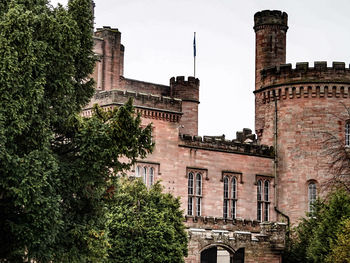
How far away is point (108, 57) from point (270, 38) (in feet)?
35.3

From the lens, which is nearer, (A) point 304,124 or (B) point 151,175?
(B) point 151,175

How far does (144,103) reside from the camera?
135 ft

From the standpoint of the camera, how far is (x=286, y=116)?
45.3 meters

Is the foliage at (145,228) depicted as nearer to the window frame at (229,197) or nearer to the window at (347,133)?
the window frame at (229,197)

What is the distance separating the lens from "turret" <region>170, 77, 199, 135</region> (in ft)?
170

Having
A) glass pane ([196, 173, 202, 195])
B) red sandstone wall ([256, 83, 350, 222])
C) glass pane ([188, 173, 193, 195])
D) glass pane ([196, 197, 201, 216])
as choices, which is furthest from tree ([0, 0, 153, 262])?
red sandstone wall ([256, 83, 350, 222])

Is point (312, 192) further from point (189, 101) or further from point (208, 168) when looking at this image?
point (189, 101)

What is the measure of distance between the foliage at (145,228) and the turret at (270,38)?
1551cm

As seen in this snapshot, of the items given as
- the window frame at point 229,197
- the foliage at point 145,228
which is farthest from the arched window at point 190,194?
the foliage at point 145,228

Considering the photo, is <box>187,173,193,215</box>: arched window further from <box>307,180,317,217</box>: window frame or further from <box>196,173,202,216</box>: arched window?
<box>307,180,317,217</box>: window frame

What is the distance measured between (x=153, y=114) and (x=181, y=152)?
267 centimetres

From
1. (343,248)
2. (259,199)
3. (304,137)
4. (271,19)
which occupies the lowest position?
(343,248)

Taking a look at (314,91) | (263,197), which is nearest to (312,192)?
(263,197)

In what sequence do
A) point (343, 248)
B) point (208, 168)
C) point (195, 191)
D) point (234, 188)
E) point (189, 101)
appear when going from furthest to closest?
point (189, 101) → point (234, 188) → point (208, 168) → point (195, 191) → point (343, 248)
